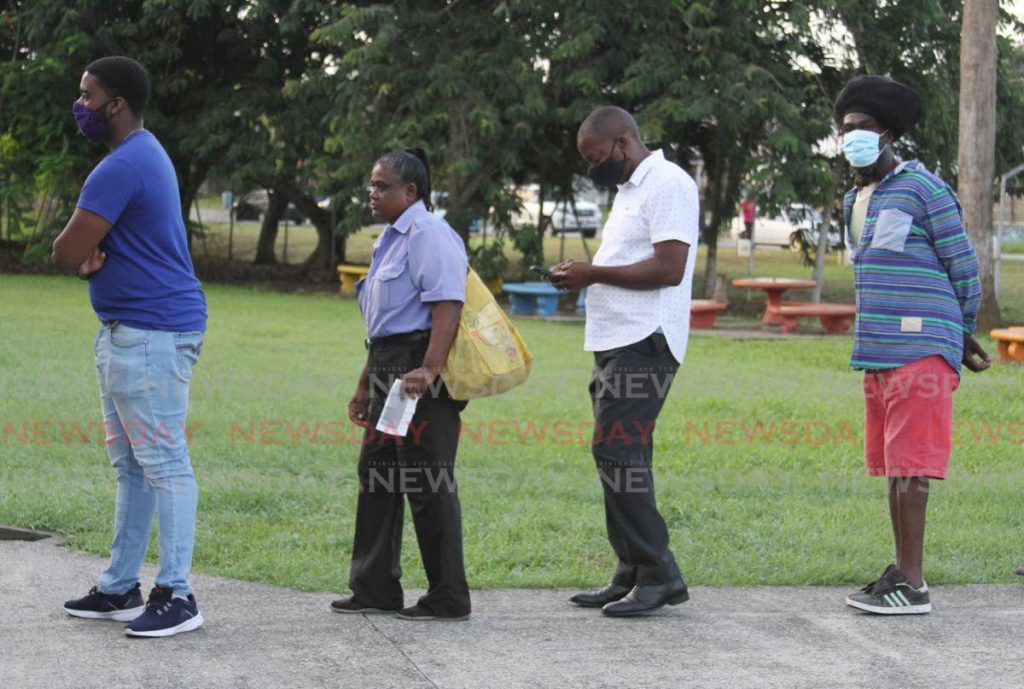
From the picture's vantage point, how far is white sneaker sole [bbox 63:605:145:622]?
17.3 ft

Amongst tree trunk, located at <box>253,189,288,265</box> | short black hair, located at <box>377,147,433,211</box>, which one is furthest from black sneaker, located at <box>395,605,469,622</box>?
tree trunk, located at <box>253,189,288,265</box>

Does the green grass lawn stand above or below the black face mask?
below

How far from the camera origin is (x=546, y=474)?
328 inches

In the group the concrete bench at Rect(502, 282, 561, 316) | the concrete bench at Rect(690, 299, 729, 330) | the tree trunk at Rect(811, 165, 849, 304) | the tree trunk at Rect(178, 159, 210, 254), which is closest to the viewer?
the concrete bench at Rect(690, 299, 729, 330)

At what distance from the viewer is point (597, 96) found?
65.5 feet

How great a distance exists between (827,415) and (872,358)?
5.06 metres

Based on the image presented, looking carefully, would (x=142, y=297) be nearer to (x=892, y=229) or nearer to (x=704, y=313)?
(x=892, y=229)

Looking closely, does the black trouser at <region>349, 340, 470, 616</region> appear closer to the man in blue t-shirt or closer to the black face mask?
the man in blue t-shirt

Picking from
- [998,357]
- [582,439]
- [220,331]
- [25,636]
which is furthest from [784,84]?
[25,636]

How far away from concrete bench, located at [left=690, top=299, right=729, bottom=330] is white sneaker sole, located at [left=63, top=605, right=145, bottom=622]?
12844mm

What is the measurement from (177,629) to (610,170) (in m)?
2.25

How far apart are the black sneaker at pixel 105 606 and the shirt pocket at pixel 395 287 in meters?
1.39

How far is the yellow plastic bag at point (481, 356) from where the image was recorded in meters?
5.29

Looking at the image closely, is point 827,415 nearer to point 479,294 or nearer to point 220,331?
point 479,294
